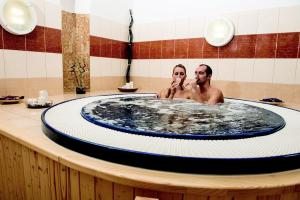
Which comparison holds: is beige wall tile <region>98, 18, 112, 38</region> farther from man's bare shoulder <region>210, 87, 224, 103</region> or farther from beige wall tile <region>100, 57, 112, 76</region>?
man's bare shoulder <region>210, 87, 224, 103</region>

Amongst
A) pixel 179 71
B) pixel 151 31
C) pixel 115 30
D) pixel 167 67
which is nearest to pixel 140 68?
pixel 167 67

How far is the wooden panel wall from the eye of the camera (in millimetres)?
945

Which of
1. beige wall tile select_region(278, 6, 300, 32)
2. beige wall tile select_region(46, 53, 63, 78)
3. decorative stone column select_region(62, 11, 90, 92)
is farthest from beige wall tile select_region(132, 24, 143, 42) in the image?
beige wall tile select_region(278, 6, 300, 32)

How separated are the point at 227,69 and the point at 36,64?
9.67ft

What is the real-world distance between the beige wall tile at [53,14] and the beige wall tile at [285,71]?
332cm

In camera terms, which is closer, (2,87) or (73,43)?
(2,87)

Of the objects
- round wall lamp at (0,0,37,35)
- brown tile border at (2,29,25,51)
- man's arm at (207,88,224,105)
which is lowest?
man's arm at (207,88,224,105)

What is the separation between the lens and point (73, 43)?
12.5 ft

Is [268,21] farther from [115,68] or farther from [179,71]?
[115,68]

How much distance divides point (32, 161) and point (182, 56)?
3.18 m

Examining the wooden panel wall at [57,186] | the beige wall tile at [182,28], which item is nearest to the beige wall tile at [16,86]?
the wooden panel wall at [57,186]

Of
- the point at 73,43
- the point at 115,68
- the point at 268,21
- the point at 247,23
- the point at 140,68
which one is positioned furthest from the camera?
the point at 140,68

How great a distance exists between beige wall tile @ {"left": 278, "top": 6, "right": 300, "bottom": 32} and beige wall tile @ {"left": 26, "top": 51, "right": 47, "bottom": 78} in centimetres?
347

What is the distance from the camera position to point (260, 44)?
10.8ft
